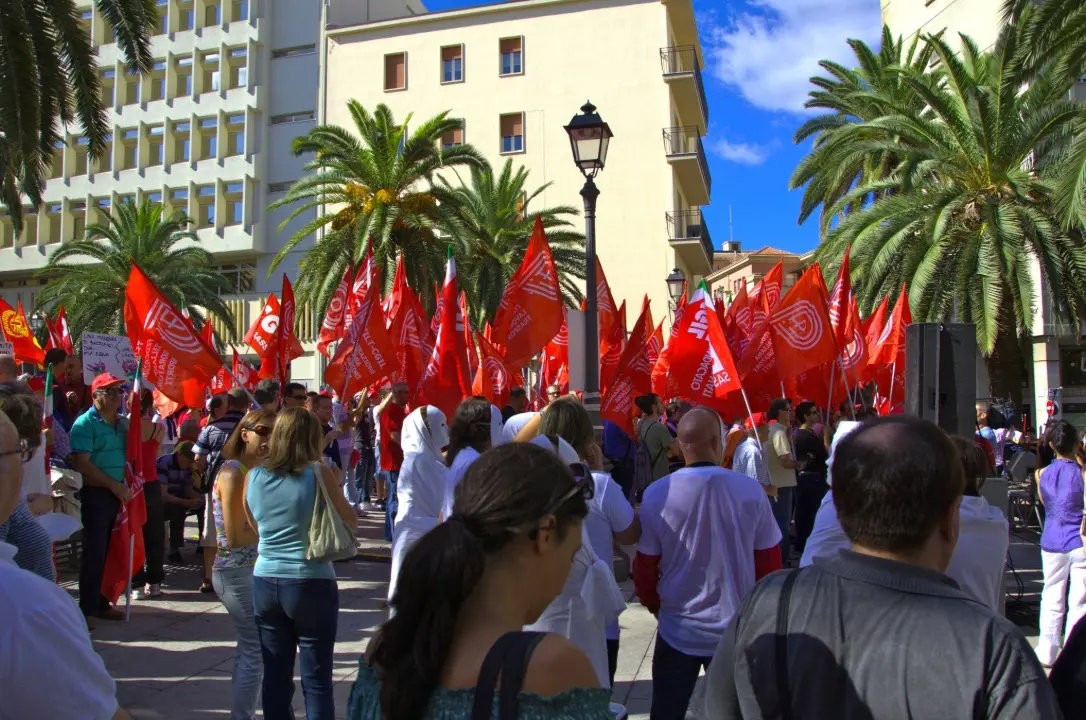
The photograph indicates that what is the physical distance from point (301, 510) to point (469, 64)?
35.1 metres

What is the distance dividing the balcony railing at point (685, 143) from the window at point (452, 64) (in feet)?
28.9

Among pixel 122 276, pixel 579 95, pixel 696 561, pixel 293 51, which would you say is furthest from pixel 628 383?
pixel 293 51

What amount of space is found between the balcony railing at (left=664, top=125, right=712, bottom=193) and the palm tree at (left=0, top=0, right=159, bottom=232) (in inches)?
965

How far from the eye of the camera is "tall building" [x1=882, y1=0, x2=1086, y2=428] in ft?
77.6

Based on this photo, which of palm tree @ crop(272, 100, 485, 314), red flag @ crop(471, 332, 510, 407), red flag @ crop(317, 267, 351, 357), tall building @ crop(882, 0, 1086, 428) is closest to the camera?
red flag @ crop(471, 332, 510, 407)

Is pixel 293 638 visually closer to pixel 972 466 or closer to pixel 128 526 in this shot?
pixel 972 466

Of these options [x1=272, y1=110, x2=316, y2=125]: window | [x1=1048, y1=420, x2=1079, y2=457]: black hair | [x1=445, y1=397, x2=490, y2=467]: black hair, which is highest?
[x1=272, y1=110, x2=316, y2=125]: window

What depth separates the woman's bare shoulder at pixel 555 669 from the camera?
1.59 m

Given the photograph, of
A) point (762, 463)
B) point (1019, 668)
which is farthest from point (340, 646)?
point (1019, 668)

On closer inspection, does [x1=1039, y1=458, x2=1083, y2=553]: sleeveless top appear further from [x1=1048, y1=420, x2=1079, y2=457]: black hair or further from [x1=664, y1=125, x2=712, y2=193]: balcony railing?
[x1=664, y1=125, x2=712, y2=193]: balcony railing

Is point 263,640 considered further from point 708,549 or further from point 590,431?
point 708,549

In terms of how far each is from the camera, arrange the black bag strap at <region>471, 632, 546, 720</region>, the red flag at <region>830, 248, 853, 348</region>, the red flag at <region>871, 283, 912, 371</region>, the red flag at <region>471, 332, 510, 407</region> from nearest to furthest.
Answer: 1. the black bag strap at <region>471, 632, 546, 720</region>
2. the red flag at <region>471, 332, 510, 407</region>
3. the red flag at <region>830, 248, 853, 348</region>
4. the red flag at <region>871, 283, 912, 371</region>

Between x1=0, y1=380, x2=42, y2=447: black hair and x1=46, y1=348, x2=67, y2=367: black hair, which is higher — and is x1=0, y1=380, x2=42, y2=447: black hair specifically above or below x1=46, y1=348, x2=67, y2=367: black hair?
below

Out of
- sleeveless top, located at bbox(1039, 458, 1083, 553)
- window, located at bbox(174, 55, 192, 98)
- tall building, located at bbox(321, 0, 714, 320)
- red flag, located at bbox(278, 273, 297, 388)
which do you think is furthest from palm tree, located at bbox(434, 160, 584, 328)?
window, located at bbox(174, 55, 192, 98)
